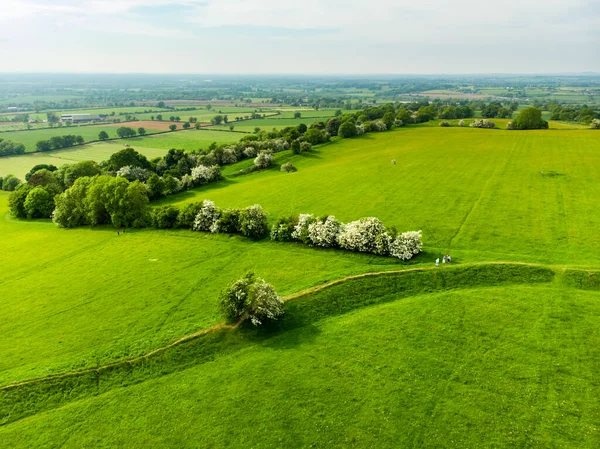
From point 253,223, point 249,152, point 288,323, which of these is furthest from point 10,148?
point 288,323

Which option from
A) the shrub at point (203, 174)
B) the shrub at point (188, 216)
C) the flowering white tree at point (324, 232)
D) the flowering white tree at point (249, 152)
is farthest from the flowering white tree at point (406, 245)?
the flowering white tree at point (249, 152)

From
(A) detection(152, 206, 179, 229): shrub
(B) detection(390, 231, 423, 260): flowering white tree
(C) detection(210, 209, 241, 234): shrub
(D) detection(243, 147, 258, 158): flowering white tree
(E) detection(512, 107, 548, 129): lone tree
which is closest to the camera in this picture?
(B) detection(390, 231, 423, 260): flowering white tree

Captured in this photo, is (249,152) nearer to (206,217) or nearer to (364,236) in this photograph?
(206,217)

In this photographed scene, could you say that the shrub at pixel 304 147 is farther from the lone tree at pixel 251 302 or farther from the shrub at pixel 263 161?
the lone tree at pixel 251 302

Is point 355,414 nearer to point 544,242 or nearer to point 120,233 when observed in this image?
point 544,242

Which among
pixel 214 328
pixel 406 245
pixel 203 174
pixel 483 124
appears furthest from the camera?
pixel 483 124

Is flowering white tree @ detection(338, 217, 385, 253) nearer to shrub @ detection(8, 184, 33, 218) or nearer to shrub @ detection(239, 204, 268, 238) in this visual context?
shrub @ detection(239, 204, 268, 238)

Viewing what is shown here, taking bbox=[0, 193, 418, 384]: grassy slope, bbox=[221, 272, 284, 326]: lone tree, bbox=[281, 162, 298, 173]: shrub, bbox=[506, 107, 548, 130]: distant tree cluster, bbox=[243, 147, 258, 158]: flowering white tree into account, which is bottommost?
bbox=[0, 193, 418, 384]: grassy slope

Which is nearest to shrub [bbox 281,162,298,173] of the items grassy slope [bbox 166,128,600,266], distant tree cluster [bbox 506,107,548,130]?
grassy slope [bbox 166,128,600,266]
